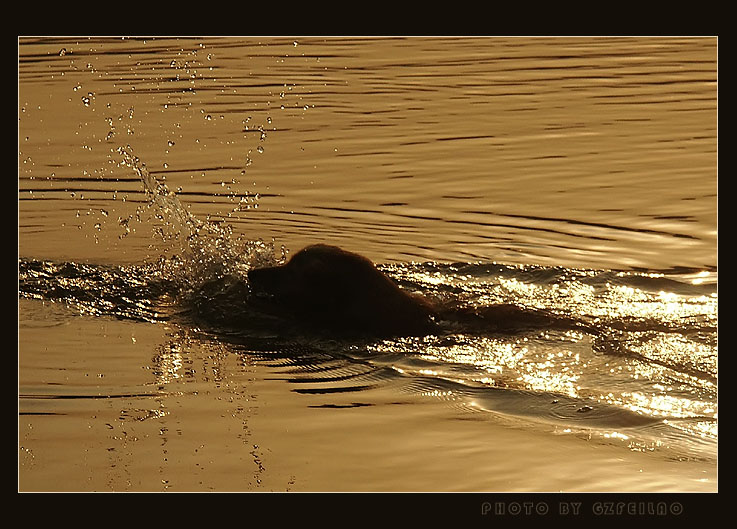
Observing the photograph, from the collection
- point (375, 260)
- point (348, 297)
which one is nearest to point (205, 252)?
point (375, 260)

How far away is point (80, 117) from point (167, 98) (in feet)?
4.41

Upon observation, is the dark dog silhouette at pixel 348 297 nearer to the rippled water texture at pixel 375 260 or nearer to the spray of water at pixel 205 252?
the rippled water texture at pixel 375 260

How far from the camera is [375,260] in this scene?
435 inches

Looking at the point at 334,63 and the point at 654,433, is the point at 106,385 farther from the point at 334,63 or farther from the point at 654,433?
the point at 334,63

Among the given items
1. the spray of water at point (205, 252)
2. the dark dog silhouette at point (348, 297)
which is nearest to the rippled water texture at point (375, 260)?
the spray of water at point (205, 252)

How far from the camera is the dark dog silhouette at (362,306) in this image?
29.8 ft

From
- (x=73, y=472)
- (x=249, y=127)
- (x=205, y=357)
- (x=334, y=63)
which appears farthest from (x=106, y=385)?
(x=334, y=63)

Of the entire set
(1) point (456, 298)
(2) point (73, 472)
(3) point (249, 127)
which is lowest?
(2) point (73, 472)

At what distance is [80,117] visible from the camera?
16141mm

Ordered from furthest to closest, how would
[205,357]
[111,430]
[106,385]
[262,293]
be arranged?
[262,293]
[205,357]
[106,385]
[111,430]

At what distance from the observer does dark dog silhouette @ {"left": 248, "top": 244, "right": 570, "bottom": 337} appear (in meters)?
9.09

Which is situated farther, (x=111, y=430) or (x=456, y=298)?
(x=456, y=298)

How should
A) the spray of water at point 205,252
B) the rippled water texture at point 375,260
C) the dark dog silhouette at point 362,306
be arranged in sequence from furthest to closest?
the spray of water at point 205,252 → the dark dog silhouette at point 362,306 → the rippled water texture at point 375,260

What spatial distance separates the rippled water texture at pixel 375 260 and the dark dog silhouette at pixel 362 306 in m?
0.13
